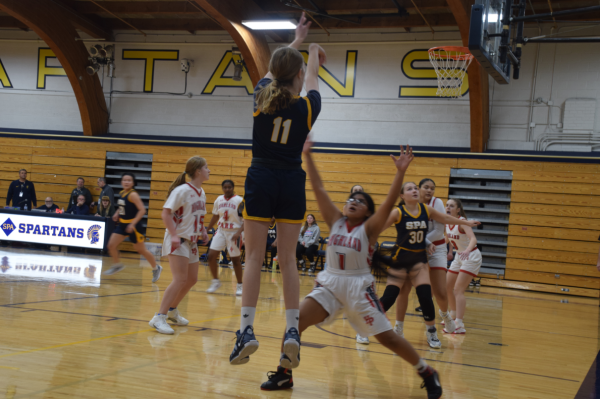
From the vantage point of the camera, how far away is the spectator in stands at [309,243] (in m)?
13.0

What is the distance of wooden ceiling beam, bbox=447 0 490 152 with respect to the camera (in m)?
10.9

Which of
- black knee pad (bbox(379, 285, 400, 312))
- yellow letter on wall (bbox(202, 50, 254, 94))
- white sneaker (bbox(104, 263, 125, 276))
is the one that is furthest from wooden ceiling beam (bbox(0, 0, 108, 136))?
black knee pad (bbox(379, 285, 400, 312))

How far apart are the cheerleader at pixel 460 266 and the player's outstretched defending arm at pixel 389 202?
315 centimetres

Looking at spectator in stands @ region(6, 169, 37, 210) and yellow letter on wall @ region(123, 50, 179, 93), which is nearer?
spectator in stands @ region(6, 169, 37, 210)

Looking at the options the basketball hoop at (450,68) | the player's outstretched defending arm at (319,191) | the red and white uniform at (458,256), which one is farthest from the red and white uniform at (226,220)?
the basketball hoop at (450,68)

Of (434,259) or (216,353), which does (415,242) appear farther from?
(216,353)

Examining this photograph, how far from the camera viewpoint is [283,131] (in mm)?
3004

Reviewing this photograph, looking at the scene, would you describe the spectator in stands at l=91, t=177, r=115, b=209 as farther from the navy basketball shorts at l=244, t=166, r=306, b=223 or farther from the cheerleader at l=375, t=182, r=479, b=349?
the navy basketball shorts at l=244, t=166, r=306, b=223

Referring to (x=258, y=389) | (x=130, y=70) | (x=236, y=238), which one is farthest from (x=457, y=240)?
(x=130, y=70)

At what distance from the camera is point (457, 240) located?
680 cm

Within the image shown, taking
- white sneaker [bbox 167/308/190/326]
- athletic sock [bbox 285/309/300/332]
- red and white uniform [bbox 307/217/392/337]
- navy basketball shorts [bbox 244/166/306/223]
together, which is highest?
navy basketball shorts [bbox 244/166/306/223]

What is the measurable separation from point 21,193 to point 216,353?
44.2ft

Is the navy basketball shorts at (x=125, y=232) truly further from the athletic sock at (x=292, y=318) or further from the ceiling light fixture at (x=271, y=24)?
the ceiling light fixture at (x=271, y=24)

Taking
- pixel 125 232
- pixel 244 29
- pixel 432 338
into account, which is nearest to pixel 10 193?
pixel 244 29
